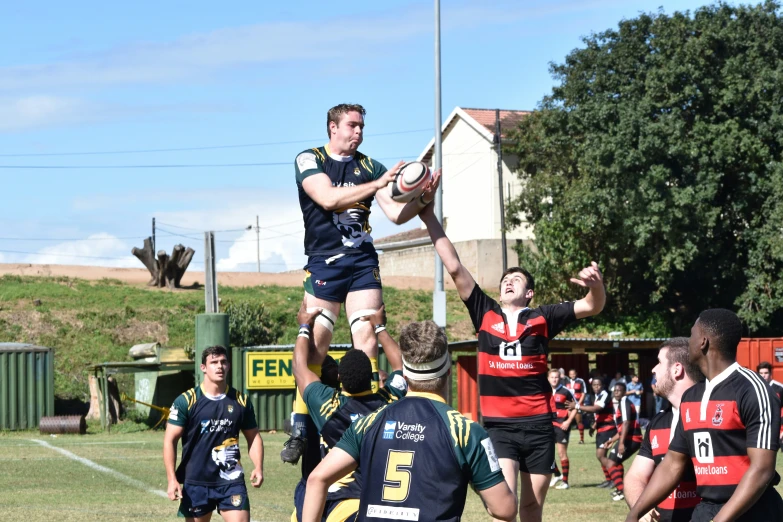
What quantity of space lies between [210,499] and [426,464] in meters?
5.14

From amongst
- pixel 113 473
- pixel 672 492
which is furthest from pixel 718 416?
pixel 113 473

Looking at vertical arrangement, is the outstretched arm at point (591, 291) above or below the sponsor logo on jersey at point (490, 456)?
above

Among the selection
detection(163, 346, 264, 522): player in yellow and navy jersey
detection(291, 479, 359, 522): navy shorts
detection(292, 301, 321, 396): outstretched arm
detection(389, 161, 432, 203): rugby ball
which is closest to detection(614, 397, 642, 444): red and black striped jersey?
detection(163, 346, 264, 522): player in yellow and navy jersey

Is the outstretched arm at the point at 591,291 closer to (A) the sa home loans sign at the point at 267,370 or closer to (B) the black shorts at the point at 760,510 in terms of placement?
(B) the black shorts at the point at 760,510

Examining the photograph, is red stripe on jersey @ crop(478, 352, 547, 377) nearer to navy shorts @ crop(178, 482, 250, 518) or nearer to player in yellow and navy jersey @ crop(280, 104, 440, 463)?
player in yellow and navy jersey @ crop(280, 104, 440, 463)

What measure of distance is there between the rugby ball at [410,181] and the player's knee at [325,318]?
1295 mm

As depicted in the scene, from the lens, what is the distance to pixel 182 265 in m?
54.6

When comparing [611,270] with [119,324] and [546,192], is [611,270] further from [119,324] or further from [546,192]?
[119,324]

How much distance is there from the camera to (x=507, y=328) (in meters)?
8.21

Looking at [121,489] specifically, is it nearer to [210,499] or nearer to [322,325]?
[210,499]

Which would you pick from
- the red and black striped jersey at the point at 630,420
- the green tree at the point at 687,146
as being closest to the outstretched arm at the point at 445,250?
the red and black striped jersey at the point at 630,420

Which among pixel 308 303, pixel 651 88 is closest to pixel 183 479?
pixel 308 303

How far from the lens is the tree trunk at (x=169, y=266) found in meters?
54.2

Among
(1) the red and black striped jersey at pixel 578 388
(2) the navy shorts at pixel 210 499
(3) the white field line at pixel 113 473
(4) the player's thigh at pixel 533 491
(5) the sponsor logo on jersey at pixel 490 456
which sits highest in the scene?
(5) the sponsor logo on jersey at pixel 490 456
